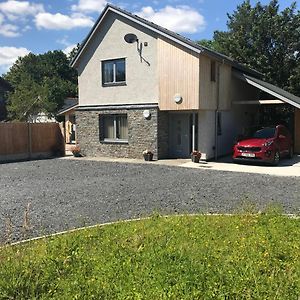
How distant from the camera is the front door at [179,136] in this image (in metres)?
18.1

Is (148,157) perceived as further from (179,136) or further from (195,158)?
(195,158)

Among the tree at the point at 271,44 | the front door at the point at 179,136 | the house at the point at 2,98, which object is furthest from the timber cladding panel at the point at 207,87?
the house at the point at 2,98

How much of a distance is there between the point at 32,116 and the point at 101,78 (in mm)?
24605

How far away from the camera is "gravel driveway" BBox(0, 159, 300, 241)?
7.52 meters

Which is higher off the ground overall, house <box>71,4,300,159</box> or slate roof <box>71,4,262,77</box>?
slate roof <box>71,4,262,77</box>

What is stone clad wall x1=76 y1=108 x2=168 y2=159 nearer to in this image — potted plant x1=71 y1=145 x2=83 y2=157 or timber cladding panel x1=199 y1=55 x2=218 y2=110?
potted plant x1=71 y1=145 x2=83 y2=157

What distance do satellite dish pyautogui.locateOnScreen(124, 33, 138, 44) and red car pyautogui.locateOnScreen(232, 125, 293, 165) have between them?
749 centimetres

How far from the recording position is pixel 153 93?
17859 mm

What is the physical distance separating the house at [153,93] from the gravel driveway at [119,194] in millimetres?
3611

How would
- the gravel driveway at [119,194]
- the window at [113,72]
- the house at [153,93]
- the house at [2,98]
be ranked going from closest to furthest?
the gravel driveway at [119,194]
the house at [153,93]
the window at [113,72]
the house at [2,98]

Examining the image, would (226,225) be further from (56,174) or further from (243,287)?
(56,174)

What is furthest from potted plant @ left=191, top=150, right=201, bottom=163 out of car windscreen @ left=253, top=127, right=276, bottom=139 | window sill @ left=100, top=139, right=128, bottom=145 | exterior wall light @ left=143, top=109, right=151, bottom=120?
window sill @ left=100, top=139, right=128, bottom=145

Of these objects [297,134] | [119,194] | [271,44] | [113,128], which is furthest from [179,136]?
[271,44]

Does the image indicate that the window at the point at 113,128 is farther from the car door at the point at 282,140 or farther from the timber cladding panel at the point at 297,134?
the timber cladding panel at the point at 297,134
